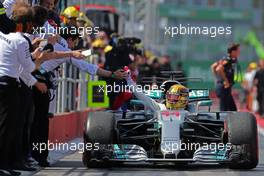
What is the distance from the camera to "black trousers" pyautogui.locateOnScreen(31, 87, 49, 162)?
43.6ft

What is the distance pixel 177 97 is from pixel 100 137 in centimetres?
133

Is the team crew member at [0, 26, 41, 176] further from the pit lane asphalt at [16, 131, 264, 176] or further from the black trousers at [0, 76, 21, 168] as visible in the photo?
the pit lane asphalt at [16, 131, 264, 176]

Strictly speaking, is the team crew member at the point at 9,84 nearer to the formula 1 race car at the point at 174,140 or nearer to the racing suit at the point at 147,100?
the formula 1 race car at the point at 174,140

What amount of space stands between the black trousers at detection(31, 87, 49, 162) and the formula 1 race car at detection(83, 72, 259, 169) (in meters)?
0.69

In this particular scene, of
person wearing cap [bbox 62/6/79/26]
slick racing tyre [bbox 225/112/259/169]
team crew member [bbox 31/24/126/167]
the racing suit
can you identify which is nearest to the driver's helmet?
the racing suit

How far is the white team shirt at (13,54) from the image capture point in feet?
37.5

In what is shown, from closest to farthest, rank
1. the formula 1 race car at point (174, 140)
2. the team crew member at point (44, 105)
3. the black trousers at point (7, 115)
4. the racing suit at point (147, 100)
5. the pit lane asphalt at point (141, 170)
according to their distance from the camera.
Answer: the black trousers at point (7, 115), the pit lane asphalt at point (141, 170), the formula 1 race car at point (174, 140), the team crew member at point (44, 105), the racing suit at point (147, 100)

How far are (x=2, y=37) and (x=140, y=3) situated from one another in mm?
43648

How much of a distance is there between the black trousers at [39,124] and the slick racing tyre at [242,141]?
7.81 ft

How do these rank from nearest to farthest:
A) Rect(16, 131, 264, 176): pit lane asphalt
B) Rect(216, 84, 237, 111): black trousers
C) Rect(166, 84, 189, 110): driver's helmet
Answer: Rect(16, 131, 264, 176): pit lane asphalt < Rect(166, 84, 189, 110): driver's helmet < Rect(216, 84, 237, 111): black trousers

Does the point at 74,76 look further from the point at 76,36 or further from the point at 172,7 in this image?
the point at 172,7

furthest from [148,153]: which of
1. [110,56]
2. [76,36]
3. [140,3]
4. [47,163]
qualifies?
[140,3]

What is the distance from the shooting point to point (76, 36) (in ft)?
46.6

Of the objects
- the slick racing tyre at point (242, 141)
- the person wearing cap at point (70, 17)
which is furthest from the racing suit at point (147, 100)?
the person wearing cap at point (70, 17)
